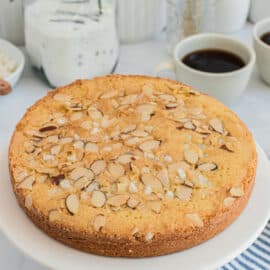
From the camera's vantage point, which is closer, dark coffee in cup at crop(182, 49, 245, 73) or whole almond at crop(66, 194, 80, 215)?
whole almond at crop(66, 194, 80, 215)

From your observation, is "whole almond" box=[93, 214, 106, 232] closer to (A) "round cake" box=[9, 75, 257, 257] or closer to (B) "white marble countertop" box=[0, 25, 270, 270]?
(A) "round cake" box=[9, 75, 257, 257]

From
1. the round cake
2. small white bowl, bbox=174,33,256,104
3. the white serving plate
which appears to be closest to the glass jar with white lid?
small white bowl, bbox=174,33,256,104

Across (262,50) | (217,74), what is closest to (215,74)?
(217,74)

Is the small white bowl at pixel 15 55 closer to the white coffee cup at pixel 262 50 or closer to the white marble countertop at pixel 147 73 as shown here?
the white marble countertop at pixel 147 73

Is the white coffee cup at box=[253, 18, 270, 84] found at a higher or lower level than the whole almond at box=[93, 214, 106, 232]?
lower

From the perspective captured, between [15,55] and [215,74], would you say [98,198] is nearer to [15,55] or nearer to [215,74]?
[215,74]

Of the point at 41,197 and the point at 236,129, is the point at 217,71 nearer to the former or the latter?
the point at 236,129
